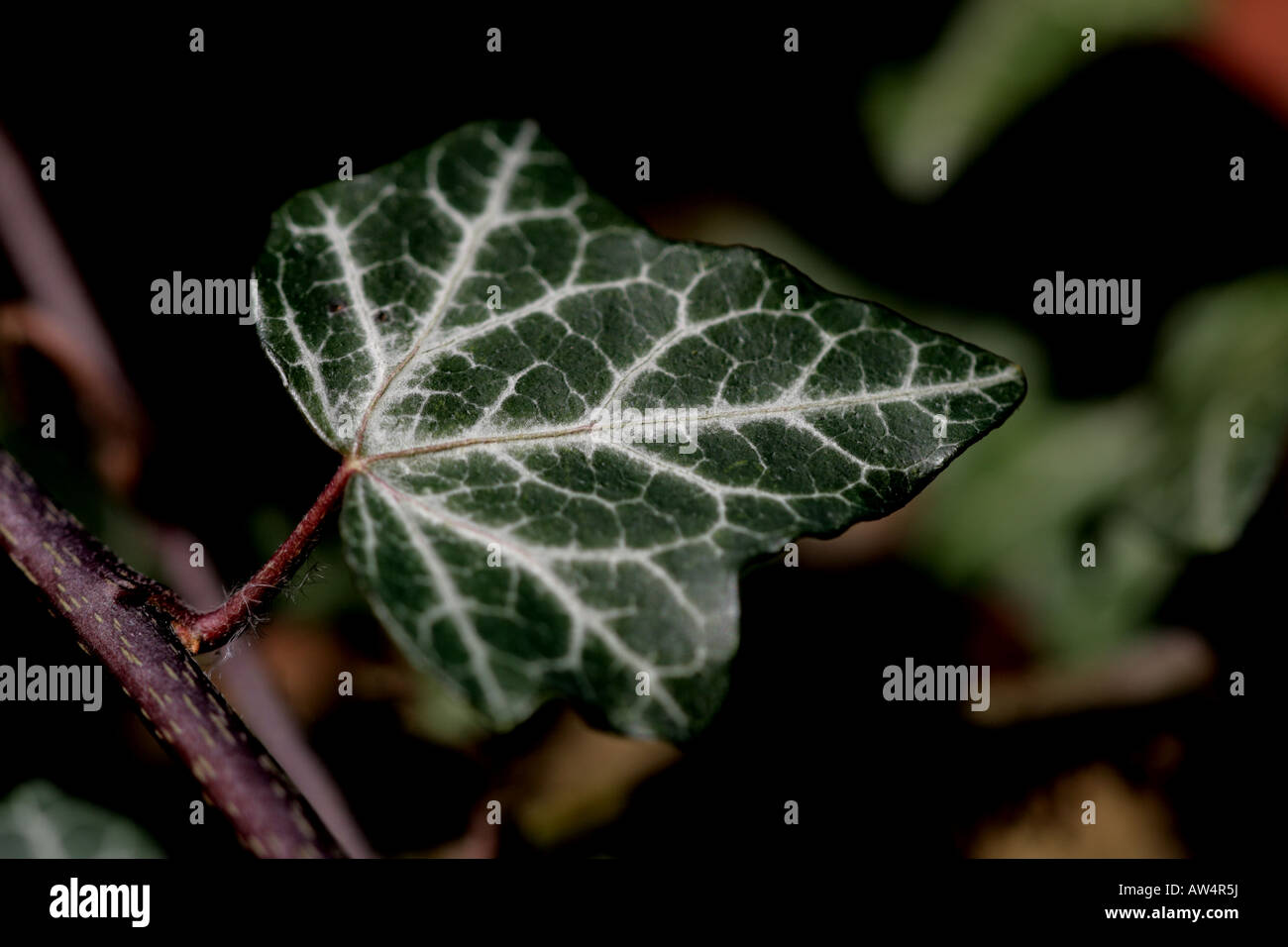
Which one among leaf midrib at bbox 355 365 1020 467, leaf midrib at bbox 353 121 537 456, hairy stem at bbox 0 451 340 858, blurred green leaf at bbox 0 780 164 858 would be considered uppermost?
leaf midrib at bbox 353 121 537 456

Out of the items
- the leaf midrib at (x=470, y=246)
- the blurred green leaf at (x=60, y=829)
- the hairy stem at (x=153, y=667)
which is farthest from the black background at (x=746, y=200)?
the leaf midrib at (x=470, y=246)

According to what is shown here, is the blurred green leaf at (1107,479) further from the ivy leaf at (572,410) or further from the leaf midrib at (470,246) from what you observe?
the leaf midrib at (470,246)

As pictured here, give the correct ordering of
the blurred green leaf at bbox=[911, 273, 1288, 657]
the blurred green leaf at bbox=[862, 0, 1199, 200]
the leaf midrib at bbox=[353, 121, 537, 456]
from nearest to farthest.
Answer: the leaf midrib at bbox=[353, 121, 537, 456] < the blurred green leaf at bbox=[911, 273, 1288, 657] < the blurred green leaf at bbox=[862, 0, 1199, 200]

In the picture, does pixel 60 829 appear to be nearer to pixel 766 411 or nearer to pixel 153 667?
pixel 153 667

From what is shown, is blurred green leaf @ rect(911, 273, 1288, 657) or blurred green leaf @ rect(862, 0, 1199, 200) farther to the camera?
blurred green leaf @ rect(862, 0, 1199, 200)

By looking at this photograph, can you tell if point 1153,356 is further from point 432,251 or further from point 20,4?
point 20,4

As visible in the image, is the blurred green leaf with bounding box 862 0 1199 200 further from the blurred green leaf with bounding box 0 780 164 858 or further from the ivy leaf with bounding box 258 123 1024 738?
the blurred green leaf with bounding box 0 780 164 858

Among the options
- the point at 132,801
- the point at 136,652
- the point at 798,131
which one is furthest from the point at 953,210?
the point at 132,801

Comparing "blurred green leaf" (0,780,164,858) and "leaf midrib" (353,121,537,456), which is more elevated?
"leaf midrib" (353,121,537,456)

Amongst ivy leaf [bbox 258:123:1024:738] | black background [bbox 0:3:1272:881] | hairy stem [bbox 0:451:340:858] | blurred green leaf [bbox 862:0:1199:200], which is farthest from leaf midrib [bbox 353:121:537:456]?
blurred green leaf [bbox 862:0:1199:200]
